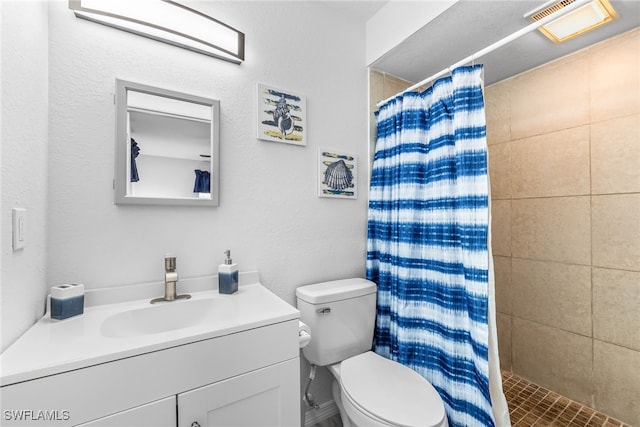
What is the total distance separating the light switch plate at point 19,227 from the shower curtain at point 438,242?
1.54 metres

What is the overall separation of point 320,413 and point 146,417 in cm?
117

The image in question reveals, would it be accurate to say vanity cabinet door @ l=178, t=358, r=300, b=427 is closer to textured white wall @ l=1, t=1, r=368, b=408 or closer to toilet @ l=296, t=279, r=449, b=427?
toilet @ l=296, t=279, r=449, b=427

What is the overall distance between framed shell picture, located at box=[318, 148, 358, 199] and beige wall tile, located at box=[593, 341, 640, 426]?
1.74m

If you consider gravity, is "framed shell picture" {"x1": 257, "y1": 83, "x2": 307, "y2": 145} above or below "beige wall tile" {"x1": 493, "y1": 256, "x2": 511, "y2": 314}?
above

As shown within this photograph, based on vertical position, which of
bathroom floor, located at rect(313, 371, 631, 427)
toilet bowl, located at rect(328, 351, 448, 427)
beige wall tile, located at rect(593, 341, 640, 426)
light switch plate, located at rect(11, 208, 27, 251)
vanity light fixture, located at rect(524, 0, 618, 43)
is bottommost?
bathroom floor, located at rect(313, 371, 631, 427)

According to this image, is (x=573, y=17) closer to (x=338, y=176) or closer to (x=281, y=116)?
(x=338, y=176)

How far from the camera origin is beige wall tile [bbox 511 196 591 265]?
1.70m

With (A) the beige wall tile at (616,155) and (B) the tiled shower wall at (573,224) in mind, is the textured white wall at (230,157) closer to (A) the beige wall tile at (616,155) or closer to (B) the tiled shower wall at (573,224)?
(B) the tiled shower wall at (573,224)

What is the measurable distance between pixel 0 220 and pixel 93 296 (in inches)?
19.1

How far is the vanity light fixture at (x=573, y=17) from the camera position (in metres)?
1.32

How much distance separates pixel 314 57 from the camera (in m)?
1.63

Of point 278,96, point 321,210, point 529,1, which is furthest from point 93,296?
point 529,1

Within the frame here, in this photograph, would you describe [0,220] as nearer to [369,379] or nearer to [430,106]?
[369,379]

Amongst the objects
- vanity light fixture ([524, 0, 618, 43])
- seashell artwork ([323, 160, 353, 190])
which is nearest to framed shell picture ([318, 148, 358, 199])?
seashell artwork ([323, 160, 353, 190])
